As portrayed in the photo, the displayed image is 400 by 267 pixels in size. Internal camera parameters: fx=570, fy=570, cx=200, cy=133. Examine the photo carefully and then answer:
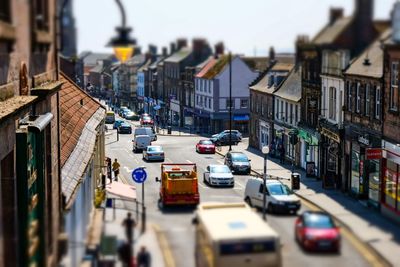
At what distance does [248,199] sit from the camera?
389 centimetres

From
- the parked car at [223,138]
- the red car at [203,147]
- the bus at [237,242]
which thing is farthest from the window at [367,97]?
the red car at [203,147]

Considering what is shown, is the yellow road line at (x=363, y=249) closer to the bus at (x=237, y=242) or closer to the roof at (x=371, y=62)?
the bus at (x=237, y=242)

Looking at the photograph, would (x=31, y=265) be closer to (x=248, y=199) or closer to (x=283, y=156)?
(x=248, y=199)

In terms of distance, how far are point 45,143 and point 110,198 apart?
3195 millimetres

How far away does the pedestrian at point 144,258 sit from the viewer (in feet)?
10.0

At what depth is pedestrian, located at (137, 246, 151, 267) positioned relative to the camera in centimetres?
305

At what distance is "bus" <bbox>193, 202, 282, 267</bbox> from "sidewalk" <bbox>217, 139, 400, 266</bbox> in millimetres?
743

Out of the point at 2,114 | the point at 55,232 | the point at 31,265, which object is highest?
the point at 2,114

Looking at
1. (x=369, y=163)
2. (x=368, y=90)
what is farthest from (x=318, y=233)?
(x=369, y=163)

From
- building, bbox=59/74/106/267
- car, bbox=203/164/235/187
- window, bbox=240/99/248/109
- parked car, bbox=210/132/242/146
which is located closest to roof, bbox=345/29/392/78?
window, bbox=240/99/248/109

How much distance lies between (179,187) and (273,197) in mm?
657

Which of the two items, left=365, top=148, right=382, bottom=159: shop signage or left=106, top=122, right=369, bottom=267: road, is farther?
left=365, top=148, right=382, bottom=159: shop signage

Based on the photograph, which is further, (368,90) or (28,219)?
(28,219)

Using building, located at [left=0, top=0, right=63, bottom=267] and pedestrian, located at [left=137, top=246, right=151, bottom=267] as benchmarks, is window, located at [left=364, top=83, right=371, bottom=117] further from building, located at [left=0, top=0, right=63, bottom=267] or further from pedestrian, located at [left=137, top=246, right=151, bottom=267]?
building, located at [left=0, top=0, right=63, bottom=267]
